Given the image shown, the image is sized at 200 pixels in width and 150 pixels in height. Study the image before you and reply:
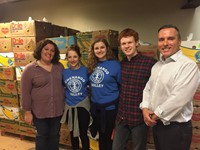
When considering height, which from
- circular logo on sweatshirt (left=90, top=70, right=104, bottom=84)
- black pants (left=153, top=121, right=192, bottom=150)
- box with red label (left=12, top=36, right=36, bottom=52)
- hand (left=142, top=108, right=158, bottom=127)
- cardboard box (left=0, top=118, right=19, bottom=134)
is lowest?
cardboard box (left=0, top=118, right=19, bottom=134)

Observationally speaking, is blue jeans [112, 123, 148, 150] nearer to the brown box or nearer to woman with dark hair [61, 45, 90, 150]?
woman with dark hair [61, 45, 90, 150]

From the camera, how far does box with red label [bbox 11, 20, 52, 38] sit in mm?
2546

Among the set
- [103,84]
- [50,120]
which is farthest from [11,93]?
[103,84]

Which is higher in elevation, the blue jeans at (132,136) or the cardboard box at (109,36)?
the cardboard box at (109,36)

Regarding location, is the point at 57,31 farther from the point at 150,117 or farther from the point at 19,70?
the point at 150,117

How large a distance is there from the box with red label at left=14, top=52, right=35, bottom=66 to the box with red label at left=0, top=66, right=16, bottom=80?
13 cm

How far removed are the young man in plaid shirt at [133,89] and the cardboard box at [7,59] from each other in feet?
6.06

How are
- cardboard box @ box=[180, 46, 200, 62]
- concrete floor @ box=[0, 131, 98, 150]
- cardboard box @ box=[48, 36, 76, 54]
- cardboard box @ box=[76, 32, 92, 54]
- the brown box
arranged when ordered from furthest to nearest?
concrete floor @ box=[0, 131, 98, 150]
cardboard box @ box=[48, 36, 76, 54]
cardboard box @ box=[76, 32, 92, 54]
the brown box
cardboard box @ box=[180, 46, 200, 62]

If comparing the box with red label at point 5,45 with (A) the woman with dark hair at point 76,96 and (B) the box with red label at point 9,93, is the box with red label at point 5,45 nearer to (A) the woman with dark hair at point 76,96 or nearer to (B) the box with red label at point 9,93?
(B) the box with red label at point 9,93

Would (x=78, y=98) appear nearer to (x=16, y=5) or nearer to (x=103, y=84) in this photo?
(x=103, y=84)

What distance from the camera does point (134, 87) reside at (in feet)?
5.10

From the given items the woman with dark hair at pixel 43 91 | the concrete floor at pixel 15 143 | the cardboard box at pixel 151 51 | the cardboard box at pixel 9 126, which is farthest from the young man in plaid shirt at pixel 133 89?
the cardboard box at pixel 9 126

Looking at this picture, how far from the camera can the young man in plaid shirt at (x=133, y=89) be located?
154 cm

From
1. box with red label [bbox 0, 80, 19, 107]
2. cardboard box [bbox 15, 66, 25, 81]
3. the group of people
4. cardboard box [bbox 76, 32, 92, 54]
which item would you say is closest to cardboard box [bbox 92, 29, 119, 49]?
cardboard box [bbox 76, 32, 92, 54]
